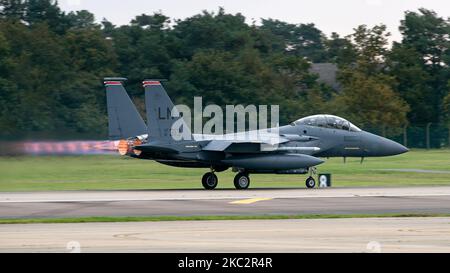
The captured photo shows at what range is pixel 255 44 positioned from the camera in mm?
89500

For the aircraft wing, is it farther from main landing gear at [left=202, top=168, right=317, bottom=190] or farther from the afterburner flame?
the afterburner flame

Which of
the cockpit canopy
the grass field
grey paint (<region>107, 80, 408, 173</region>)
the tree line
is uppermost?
the tree line

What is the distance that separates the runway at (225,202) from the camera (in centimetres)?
2525

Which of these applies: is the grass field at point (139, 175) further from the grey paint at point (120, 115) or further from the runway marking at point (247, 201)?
the runway marking at point (247, 201)

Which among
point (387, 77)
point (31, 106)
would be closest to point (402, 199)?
point (31, 106)

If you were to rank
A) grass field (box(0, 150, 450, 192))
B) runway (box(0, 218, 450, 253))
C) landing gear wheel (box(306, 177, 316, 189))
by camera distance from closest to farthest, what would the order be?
runway (box(0, 218, 450, 253)), landing gear wheel (box(306, 177, 316, 189)), grass field (box(0, 150, 450, 192))

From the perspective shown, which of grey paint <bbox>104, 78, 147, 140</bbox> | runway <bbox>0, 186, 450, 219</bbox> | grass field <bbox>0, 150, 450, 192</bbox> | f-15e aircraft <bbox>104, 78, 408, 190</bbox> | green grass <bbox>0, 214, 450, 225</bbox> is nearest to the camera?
green grass <bbox>0, 214, 450, 225</bbox>

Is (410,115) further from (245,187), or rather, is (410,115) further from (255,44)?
(245,187)

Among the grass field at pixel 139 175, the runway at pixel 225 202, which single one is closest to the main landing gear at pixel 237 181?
the runway at pixel 225 202

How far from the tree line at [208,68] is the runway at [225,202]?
21.7 meters

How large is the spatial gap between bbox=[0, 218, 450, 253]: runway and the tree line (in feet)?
107

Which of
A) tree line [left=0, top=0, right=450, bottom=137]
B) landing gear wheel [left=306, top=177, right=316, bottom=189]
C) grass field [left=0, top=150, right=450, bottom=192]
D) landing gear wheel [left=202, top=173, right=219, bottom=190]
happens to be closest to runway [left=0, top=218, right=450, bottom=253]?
landing gear wheel [left=306, top=177, right=316, bottom=189]

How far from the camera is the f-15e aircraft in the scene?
3541cm

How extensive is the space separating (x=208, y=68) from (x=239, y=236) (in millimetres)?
52889
